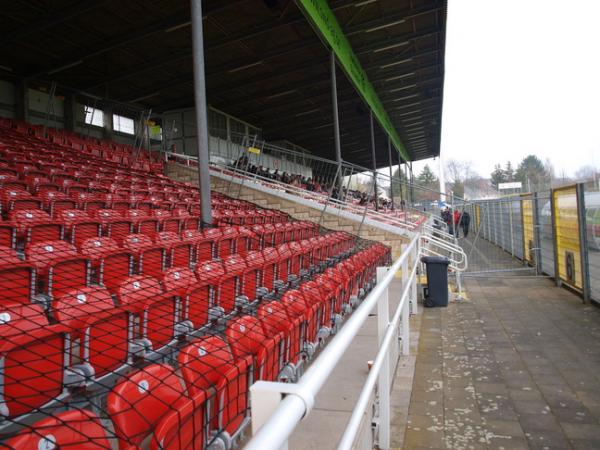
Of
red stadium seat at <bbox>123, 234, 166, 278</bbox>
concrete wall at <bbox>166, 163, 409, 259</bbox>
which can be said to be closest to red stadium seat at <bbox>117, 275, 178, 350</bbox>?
red stadium seat at <bbox>123, 234, 166, 278</bbox>

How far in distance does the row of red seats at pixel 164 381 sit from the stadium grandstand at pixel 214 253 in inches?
0.4

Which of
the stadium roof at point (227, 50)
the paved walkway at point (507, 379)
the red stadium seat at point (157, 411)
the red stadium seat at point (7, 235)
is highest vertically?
the stadium roof at point (227, 50)

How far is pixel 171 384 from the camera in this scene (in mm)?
1963

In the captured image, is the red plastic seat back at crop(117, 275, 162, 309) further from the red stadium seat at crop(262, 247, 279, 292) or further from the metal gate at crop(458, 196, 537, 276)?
the metal gate at crop(458, 196, 537, 276)

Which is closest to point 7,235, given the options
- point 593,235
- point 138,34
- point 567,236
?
point 593,235

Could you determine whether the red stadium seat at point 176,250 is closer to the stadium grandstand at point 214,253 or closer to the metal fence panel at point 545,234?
the stadium grandstand at point 214,253

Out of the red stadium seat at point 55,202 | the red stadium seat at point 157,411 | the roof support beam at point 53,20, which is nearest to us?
the red stadium seat at point 157,411

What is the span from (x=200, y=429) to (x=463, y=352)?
10.6 feet

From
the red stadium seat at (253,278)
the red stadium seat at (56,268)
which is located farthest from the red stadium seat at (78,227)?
the red stadium seat at (253,278)

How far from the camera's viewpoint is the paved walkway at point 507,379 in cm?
267

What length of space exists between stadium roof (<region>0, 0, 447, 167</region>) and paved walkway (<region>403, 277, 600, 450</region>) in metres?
9.59

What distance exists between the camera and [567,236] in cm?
727

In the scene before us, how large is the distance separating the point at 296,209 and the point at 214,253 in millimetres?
6306

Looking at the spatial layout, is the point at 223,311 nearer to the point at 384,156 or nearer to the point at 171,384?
the point at 171,384
